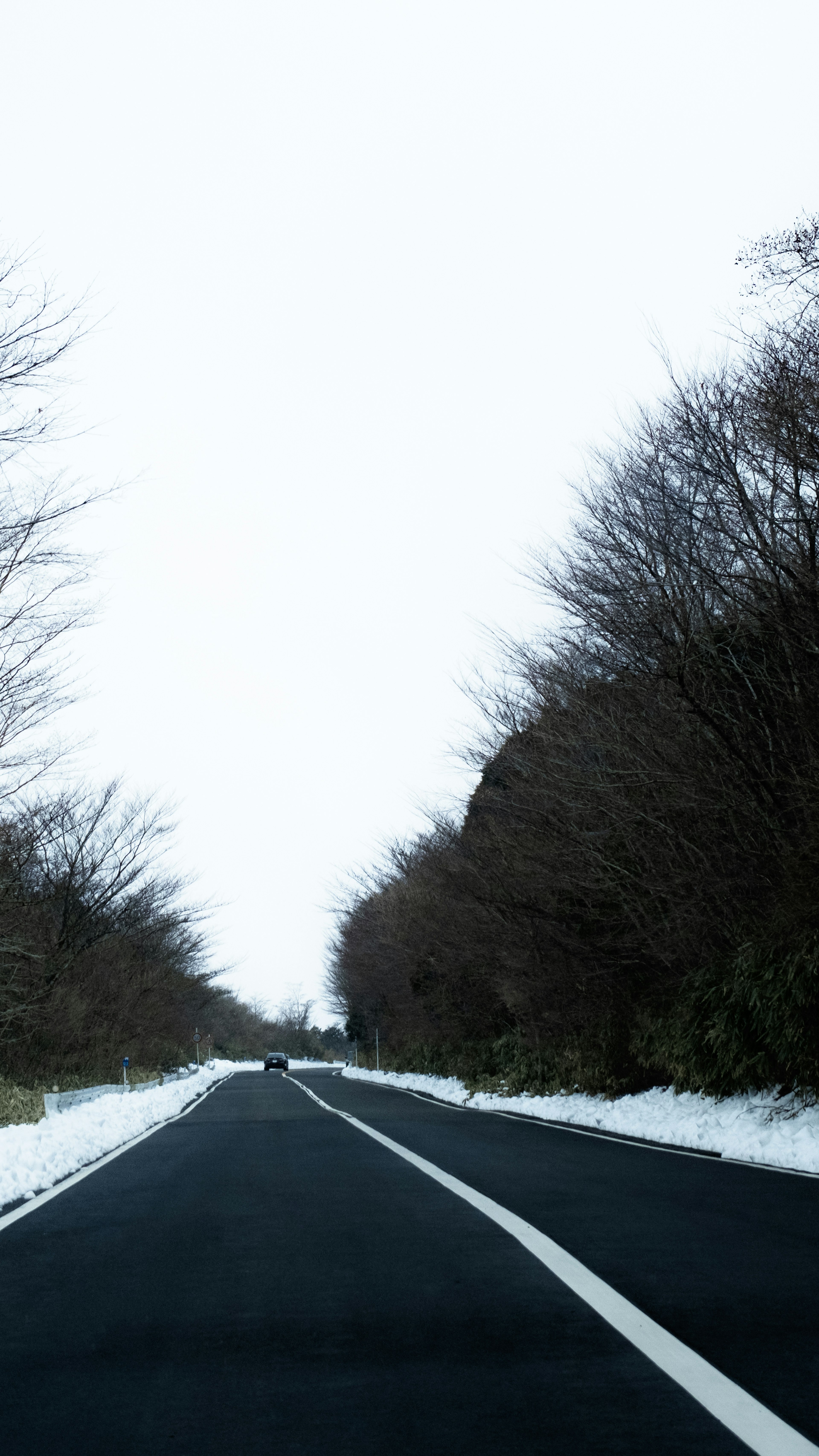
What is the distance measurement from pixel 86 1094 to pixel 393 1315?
2599 cm

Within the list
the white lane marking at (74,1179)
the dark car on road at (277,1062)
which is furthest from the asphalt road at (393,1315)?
the dark car on road at (277,1062)

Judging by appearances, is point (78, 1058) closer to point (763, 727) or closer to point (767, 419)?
point (763, 727)

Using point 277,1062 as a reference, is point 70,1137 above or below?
above

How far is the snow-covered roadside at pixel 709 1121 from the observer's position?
14.7m

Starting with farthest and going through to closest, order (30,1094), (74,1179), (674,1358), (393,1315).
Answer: (30,1094) < (74,1179) < (393,1315) < (674,1358)

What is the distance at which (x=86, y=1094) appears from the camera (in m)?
30.6

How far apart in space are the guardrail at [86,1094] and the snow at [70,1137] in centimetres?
14

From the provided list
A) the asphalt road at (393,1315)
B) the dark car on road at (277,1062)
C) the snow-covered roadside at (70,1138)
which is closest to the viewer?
the asphalt road at (393,1315)

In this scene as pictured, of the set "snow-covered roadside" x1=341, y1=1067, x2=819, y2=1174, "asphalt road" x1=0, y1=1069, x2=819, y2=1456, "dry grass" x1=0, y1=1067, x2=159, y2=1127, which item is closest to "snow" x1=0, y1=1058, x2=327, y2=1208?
"dry grass" x1=0, y1=1067, x2=159, y2=1127

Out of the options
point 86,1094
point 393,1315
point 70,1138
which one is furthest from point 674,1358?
point 86,1094

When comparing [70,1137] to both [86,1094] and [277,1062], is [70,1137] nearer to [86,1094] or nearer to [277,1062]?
[86,1094]

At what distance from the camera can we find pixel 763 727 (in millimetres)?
18406

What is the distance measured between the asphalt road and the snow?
1.29 metres

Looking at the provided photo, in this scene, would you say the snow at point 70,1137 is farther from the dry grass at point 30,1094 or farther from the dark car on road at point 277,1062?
the dark car on road at point 277,1062
